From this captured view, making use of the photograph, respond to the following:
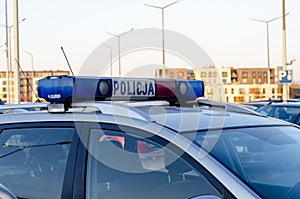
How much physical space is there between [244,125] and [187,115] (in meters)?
0.34

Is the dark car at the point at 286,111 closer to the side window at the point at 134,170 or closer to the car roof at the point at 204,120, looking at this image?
the car roof at the point at 204,120

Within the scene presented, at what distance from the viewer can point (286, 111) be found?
11.3 m

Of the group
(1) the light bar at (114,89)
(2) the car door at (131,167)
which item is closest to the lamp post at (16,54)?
(1) the light bar at (114,89)

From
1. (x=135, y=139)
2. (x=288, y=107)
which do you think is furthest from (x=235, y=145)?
(x=288, y=107)

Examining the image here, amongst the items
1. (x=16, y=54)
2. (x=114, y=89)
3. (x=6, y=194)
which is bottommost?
(x=6, y=194)

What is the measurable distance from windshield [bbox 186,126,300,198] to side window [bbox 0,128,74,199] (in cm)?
83

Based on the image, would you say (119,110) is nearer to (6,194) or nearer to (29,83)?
(6,194)

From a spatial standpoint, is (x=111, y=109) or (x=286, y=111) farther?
(x=286, y=111)

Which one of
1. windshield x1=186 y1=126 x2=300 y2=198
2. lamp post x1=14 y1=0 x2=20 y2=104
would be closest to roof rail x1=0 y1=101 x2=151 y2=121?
windshield x1=186 y1=126 x2=300 y2=198

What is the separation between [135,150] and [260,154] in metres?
0.71

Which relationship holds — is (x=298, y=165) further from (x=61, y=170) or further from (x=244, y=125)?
(x=61, y=170)

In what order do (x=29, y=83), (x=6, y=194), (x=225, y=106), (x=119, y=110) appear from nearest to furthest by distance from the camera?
(x=6, y=194), (x=119, y=110), (x=225, y=106), (x=29, y=83)

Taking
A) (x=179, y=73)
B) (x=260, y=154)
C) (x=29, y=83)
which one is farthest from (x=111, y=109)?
(x=179, y=73)

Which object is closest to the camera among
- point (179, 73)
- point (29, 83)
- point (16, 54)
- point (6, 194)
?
point (6, 194)
